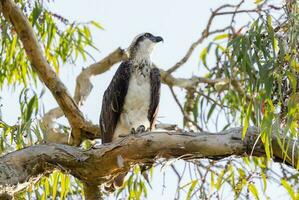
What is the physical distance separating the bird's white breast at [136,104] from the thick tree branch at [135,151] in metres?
1.44

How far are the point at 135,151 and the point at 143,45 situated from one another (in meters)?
1.91

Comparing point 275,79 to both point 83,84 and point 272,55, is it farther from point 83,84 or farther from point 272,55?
point 83,84

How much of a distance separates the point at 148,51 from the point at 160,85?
300 millimetres

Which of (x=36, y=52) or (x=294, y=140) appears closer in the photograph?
(x=294, y=140)

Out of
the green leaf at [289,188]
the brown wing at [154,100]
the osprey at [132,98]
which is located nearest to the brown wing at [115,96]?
the osprey at [132,98]

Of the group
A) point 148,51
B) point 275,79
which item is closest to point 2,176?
point 275,79

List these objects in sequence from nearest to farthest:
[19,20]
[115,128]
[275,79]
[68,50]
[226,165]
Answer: [275,79]
[226,165]
[19,20]
[115,128]
[68,50]

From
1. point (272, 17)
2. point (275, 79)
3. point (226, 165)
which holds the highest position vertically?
point (272, 17)

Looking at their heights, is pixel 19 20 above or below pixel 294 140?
above

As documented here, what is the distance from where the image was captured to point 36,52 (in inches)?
177

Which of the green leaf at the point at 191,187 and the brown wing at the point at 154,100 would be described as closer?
the green leaf at the point at 191,187

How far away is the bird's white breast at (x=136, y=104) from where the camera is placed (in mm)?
4892

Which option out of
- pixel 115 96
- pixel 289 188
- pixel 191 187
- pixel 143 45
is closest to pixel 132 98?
pixel 115 96

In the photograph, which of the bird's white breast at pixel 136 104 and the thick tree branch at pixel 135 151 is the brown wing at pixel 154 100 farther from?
the thick tree branch at pixel 135 151
